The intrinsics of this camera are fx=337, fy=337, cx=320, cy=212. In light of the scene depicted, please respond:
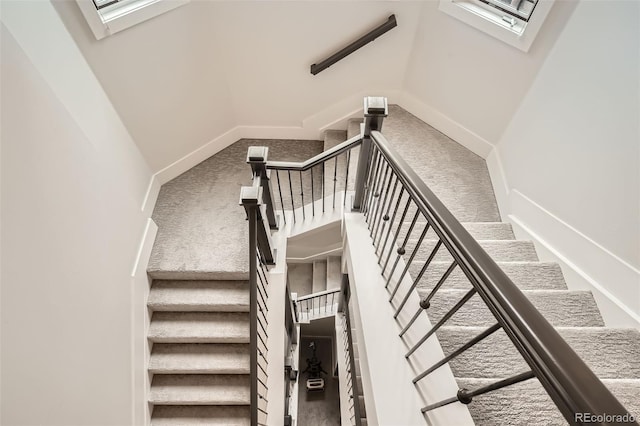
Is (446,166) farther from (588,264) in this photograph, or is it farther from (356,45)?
(588,264)

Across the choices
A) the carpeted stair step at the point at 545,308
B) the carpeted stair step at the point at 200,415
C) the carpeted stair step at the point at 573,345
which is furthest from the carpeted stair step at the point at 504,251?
the carpeted stair step at the point at 200,415

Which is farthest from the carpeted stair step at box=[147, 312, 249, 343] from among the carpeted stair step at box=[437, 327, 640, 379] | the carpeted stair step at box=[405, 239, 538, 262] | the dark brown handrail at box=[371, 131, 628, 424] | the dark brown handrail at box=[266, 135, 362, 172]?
the dark brown handrail at box=[371, 131, 628, 424]

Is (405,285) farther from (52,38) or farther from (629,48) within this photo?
(52,38)

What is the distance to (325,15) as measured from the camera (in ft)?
10.1

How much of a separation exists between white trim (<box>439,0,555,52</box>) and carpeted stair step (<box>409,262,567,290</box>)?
5.28 feet

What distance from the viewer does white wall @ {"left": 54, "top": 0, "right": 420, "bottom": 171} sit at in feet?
8.36

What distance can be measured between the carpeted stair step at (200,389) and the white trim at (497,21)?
339 centimetres

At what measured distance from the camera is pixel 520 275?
2.13m

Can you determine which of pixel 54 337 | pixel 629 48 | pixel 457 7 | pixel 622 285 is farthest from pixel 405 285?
pixel 457 7

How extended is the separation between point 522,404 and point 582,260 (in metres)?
1.18

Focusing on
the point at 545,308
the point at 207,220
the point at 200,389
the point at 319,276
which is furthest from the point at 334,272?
the point at 545,308

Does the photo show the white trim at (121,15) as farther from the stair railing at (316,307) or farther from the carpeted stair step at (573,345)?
the stair railing at (316,307)

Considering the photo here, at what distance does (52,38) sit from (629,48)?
3.08 metres

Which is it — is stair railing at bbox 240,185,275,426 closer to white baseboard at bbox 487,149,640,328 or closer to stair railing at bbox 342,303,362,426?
stair railing at bbox 342,303,362,426
